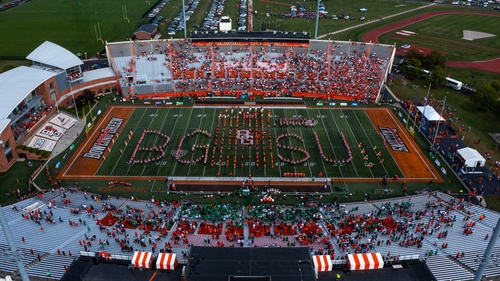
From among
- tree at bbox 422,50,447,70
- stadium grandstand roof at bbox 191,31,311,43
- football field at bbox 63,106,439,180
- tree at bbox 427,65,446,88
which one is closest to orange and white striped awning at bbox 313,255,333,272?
football field at bbox 63,106,439,180

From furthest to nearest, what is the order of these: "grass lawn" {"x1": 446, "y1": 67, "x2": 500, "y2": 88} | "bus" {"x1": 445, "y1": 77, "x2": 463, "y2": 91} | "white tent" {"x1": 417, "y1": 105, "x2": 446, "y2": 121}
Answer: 1. "grass lawn" {"x1": 446, "y1": 67, "x2": 500, "y2": 88}
2. "bus" {"x1": 445, "y1": 77, "x2": 463, "y2": 91}
3. "white tent" {"x1": 417, "y1": 105, "x2": 446, "y2": 121}

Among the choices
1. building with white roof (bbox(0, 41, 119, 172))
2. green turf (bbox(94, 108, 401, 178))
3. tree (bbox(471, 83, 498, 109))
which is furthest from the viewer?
tree (bbox(471, 83, 498, 109))

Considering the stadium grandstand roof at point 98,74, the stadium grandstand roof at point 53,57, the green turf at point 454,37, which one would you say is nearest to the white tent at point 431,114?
the green turf at point 454,37

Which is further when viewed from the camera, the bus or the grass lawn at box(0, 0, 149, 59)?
the grass lawn at box(0, 0, 149, 59)

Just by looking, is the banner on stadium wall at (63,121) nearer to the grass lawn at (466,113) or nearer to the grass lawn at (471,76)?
the grass lawn at (466,113)

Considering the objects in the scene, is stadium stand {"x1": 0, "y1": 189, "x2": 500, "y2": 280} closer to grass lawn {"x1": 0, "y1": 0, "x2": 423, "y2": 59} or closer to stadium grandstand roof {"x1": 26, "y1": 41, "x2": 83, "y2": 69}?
stadium grandstand roof {"x1": 26, "y1": 41, "x2": 83, "y2": 69}

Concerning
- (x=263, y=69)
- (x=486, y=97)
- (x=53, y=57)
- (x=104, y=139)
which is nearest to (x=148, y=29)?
(x=53, y=57)
